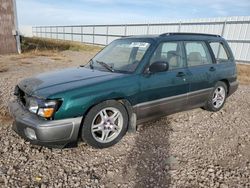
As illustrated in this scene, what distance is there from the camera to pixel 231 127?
4.39m

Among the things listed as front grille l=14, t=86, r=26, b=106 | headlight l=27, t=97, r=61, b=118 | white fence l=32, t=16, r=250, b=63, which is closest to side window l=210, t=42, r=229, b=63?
headlight l=27, t=97, r=61, b=118

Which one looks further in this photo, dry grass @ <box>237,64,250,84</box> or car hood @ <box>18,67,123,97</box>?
dry grass @ <box>237,64,250,84</box>

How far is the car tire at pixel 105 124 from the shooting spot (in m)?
3.22

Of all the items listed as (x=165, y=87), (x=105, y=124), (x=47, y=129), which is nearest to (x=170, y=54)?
(x=165, y=87)

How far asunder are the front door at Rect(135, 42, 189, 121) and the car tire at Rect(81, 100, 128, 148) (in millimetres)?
316

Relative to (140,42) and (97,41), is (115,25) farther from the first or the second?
(140,42)

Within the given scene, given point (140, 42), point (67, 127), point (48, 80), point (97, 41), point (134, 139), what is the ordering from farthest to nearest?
point (97, 41)
point (140, 42)
point (134, 139)
point (48, 80)
point (67, 127)

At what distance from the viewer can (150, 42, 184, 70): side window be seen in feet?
12.8

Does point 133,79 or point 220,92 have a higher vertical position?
point 133,79

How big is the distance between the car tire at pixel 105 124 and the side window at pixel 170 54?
1059 millimetres

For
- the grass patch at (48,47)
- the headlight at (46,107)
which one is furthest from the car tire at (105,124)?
the grass patch at (48,47)

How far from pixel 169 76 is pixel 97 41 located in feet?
73.5

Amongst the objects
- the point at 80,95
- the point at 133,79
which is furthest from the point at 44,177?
the point at 133,79

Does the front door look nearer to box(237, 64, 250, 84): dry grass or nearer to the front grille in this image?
the front grille
